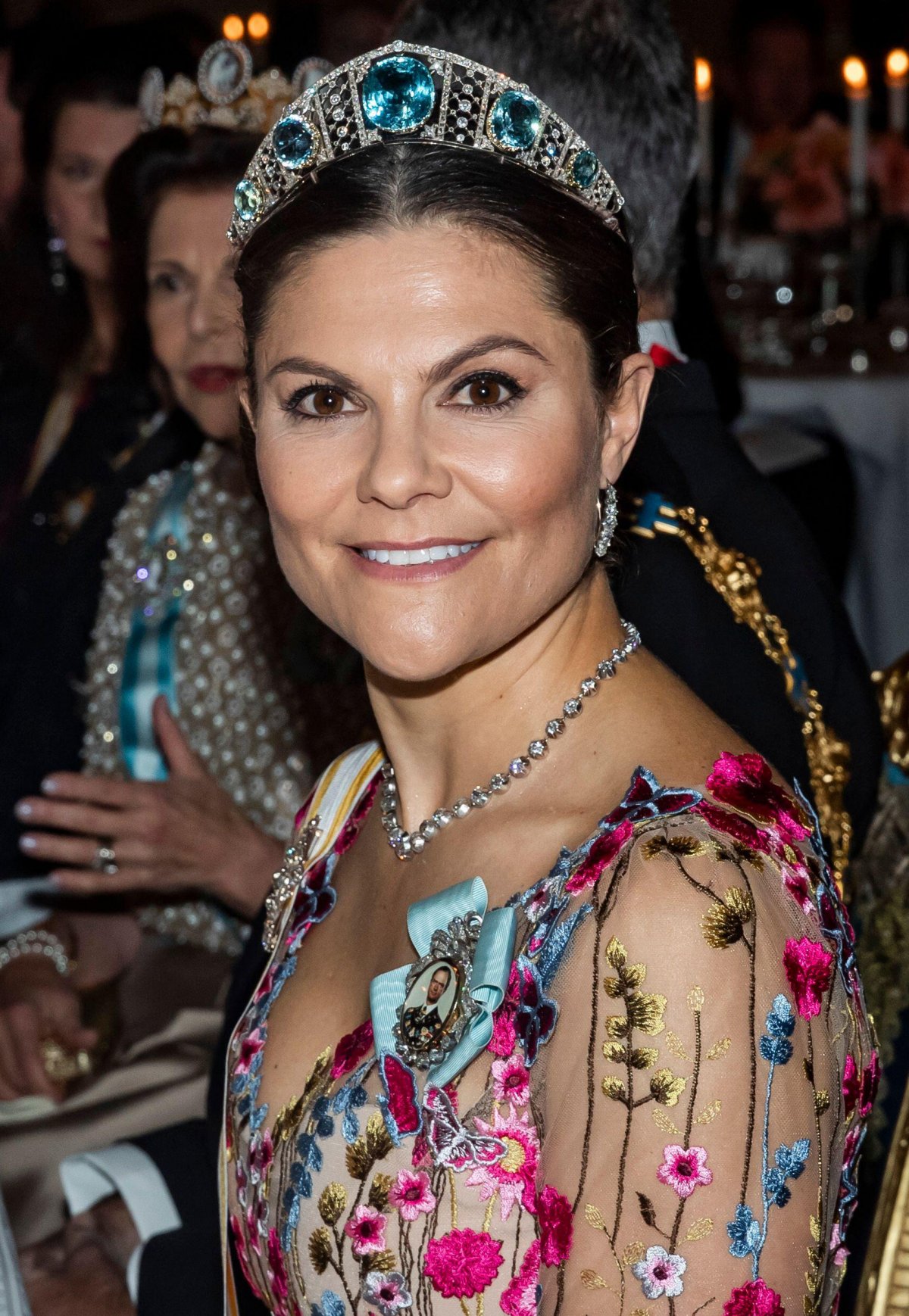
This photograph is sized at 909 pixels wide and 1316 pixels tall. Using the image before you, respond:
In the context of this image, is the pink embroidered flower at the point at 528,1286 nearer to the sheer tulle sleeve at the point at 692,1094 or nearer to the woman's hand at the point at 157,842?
the sheer tulle sleeve at the point at 692,1094

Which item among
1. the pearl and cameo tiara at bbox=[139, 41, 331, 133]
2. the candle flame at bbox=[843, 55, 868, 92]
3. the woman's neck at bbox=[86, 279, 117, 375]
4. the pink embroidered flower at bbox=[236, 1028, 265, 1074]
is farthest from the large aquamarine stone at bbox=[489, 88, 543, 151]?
the candle flame at bbox=[843, 55, 868, 92]

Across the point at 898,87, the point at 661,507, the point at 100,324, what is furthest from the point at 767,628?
the point at 898,87

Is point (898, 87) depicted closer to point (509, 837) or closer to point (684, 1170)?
point (509, 837)

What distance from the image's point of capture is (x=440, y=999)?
1.11m

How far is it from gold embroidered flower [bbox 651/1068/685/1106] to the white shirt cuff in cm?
99

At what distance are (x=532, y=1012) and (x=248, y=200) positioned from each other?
0.66m

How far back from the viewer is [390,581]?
1.17 metres

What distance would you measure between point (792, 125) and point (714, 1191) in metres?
5.67

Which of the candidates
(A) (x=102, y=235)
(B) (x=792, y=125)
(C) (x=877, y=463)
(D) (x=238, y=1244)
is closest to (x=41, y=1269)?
(D) (x=238, y=1244)

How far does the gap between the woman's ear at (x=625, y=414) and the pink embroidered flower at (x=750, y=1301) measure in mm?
587

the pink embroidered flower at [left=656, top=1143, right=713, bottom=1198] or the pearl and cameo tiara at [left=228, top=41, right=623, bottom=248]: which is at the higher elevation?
the pearl and cameo tiara at [left=228, top=41, right=623, bottom=248]

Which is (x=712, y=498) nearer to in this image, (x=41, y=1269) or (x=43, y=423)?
(x=41, y=1269)

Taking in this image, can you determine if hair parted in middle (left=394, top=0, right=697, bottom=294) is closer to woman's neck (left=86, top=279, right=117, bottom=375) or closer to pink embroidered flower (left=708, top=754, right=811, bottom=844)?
pink embroidered flower (left=708, top=754, right=811, bottom=844)

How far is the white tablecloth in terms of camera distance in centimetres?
362
